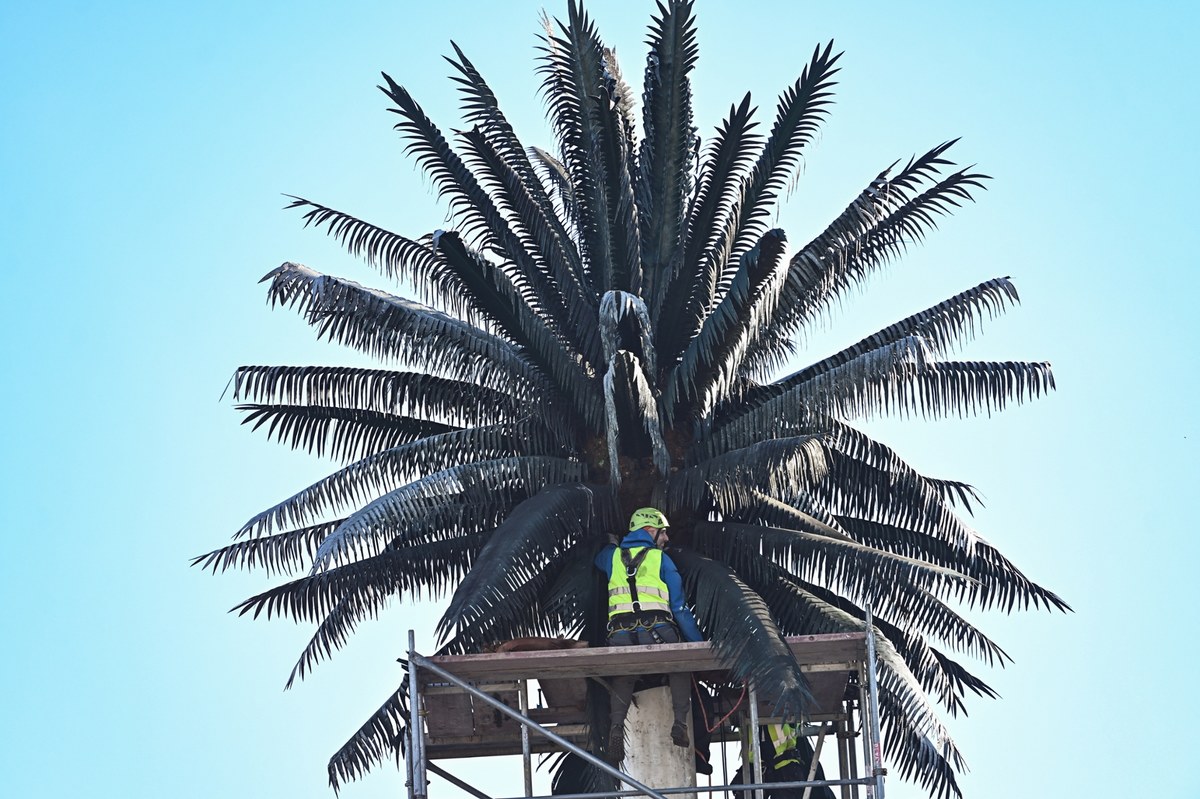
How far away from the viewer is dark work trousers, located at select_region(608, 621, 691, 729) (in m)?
20.4

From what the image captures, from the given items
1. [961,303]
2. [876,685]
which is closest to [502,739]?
[876,685]

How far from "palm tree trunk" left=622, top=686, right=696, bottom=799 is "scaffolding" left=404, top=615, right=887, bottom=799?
0.92 feet

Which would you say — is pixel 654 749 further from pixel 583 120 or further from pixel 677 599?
pixel 583 120

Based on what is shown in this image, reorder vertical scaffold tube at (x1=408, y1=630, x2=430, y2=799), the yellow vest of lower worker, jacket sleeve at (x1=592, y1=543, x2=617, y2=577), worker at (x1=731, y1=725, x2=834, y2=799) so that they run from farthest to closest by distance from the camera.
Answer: worker at (x1=731, y1=725, x2=834, y2=799) → jacket sleeve at (x1=592, y1=543, x2=617, y2=577) → the yellow vest of lower worker → vertical scaffold tube at (x1=408, y1=630, x2=430, y2=799)

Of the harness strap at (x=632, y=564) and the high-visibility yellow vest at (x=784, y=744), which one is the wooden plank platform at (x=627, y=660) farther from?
the high-visibility yellow vest at (x=784, y=744)

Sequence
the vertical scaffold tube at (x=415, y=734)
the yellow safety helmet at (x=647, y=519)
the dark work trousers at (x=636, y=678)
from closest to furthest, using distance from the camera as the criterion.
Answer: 1. the vertical scaffold tube at (x=415, y=734)
2. the dark work trousers at (x=636, y=678)
3. the yellow safety helmet at (x=647, y=519)

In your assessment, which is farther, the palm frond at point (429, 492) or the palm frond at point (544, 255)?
the palm frond at point (544, 255)

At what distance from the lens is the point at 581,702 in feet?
72.9

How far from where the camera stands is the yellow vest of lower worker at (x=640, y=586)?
2053cm

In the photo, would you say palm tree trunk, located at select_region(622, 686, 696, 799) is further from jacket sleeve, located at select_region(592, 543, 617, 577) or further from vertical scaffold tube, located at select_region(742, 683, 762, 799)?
jacket sleeve, located at select_region(592, 543, 617, 577)

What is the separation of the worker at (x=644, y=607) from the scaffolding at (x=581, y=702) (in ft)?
0.95

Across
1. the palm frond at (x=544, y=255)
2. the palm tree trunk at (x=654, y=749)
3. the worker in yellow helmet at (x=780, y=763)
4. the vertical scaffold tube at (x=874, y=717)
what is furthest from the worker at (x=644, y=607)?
the palm frond at (x=544, y=255)

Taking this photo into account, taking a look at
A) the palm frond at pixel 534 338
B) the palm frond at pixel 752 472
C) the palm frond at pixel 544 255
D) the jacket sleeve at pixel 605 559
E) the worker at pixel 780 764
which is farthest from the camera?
the palm frond at pixel 544 255

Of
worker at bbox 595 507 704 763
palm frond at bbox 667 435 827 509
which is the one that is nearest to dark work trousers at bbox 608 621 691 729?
worker at bbox 595 507 704 763
